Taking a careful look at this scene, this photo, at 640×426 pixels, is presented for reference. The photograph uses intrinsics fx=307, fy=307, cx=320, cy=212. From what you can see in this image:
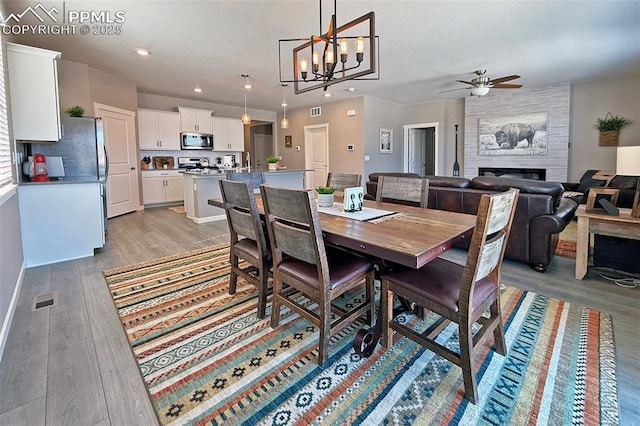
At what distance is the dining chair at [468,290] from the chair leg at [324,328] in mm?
318

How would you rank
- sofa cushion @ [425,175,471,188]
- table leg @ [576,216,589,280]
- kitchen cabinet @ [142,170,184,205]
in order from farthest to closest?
kitchen cabinet @ [142,170,184,205] < sofa cushion @ [425,175,471,188] < table leg @ [576,216,589,280]

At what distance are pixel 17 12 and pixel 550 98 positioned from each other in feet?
26.8

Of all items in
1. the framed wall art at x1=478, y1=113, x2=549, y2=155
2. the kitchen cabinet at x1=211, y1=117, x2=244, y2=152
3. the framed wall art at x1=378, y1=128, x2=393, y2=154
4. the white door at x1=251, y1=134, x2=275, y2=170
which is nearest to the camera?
the framed wall art at x1=478, y1=113, x2=549, y2=155

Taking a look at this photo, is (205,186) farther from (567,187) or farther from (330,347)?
(567,187)

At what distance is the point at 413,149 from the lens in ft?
27.7

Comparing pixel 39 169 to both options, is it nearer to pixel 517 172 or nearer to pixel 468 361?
pixel 468 361

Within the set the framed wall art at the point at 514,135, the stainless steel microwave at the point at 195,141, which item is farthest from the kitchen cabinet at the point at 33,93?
the framed wall art at the point at 514,135

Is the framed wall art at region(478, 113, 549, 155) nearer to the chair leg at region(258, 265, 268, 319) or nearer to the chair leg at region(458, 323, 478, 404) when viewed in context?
the chair leg at region(458, 323, 478, 404)

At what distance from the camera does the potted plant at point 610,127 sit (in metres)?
5.43

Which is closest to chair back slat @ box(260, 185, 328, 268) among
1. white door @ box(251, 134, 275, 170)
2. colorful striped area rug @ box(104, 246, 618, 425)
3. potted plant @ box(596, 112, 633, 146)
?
colorful striped area rug @ box(104, 246, 618, 425)

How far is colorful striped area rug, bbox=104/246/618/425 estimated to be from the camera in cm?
130

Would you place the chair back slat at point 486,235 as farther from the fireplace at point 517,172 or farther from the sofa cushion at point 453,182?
the fireplace at point 517,172

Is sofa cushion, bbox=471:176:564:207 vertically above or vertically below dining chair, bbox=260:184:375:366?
above

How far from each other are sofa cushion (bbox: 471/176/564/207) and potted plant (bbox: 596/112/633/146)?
4.16 meters
